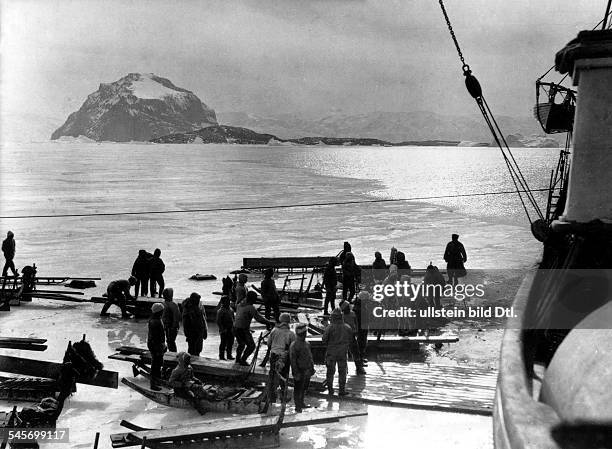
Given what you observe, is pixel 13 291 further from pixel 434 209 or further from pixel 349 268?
pixel 434 209

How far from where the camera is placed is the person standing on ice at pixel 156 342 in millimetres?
9000

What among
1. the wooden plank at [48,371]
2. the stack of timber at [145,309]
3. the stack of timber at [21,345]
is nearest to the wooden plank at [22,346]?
the stack of timber at [21,345]

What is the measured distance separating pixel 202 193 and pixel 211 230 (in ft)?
93.9

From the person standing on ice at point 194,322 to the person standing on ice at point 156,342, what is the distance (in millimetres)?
729

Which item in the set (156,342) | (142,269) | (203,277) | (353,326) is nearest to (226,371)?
(156,342)

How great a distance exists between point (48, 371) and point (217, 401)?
260cm

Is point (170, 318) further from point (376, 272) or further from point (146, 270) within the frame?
point (376, 272)

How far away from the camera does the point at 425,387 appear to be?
30.1 ft

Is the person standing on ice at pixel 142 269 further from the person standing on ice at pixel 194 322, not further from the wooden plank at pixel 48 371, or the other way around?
the wooden plank at pixel 48 371

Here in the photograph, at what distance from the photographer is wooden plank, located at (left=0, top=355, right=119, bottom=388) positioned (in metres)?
8.95

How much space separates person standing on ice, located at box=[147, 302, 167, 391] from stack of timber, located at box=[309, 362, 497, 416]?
2.22 metres

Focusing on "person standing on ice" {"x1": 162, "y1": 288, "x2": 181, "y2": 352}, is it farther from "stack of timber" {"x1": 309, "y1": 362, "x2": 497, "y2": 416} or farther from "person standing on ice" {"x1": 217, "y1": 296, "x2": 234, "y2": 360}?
"stack of timber" {"x1": 309, "y1": 362, "x2": 497, "y2": 416}

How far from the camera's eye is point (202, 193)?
60750 mm

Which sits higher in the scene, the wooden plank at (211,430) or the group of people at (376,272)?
the group of people at (376,272)
